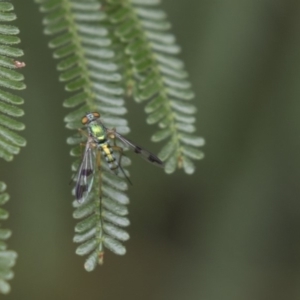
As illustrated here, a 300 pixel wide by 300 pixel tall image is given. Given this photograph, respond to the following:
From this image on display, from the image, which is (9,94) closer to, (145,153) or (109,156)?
(109,156)

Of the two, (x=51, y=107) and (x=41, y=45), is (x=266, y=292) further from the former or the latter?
(x=41, y=45)

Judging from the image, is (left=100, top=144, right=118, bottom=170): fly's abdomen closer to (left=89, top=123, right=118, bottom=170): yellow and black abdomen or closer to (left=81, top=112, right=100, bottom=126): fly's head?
(left=89, top=123, right=118, bottom=170): yellow and black abdomen

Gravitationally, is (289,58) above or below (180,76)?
above

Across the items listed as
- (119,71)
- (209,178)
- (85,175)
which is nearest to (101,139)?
(85,175)

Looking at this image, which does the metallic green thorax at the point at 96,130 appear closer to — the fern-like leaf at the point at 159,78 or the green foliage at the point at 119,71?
the green foliage at the point at 119,71

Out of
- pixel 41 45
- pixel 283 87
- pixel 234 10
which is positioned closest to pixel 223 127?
pixel 283 87
